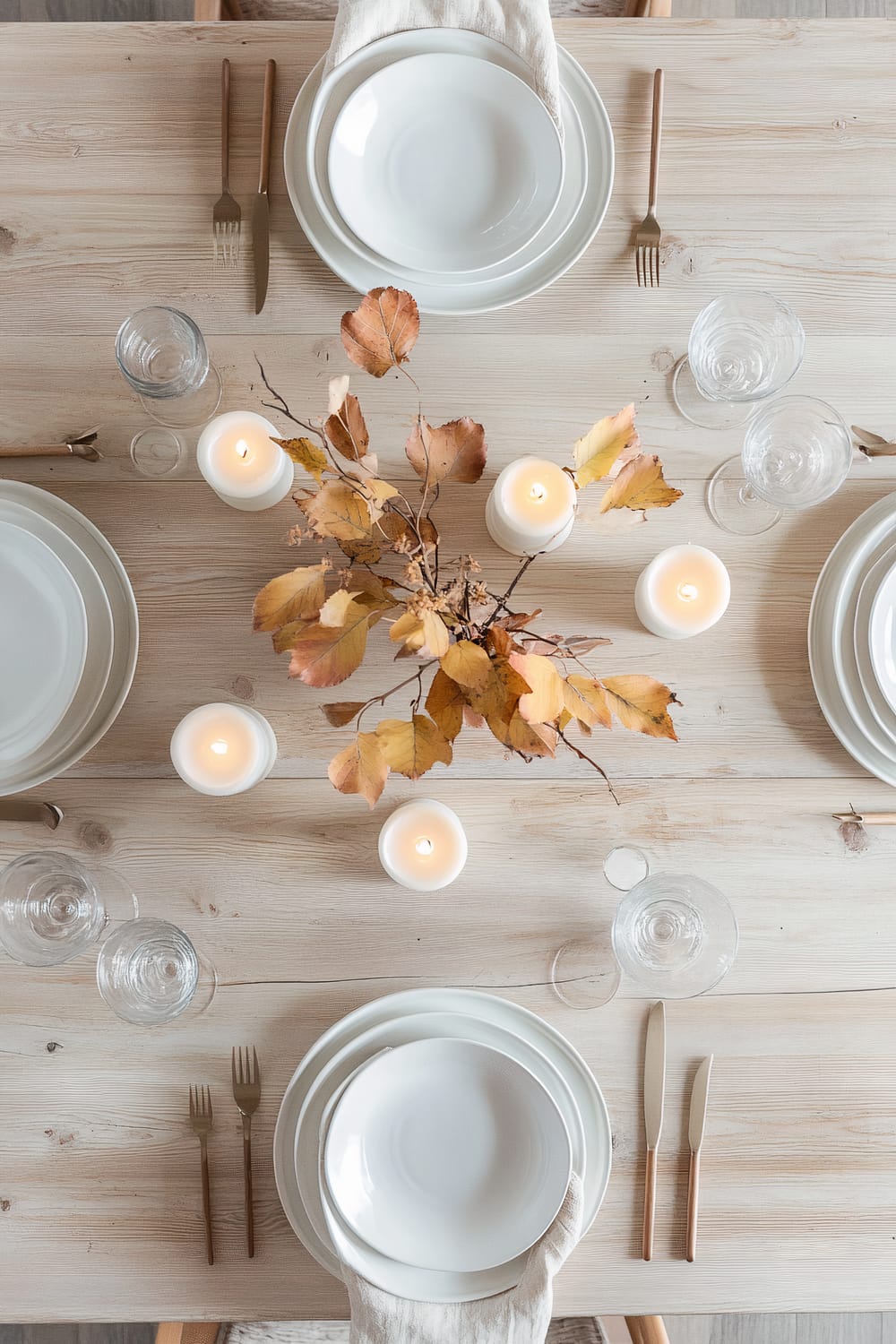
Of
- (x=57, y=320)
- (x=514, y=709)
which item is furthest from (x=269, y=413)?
(x=514, y=709)

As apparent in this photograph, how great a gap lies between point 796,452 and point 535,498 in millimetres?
312

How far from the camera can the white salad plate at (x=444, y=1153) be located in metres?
0.92

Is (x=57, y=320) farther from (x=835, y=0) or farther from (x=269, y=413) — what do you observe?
(x=835, y=0)

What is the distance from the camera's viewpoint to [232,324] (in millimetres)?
1033

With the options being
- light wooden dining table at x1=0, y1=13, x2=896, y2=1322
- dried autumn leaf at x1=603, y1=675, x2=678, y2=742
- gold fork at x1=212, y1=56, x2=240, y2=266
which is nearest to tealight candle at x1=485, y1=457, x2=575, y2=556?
light wooden dining table at x1=0, y1=13, x2=896, y2=1322

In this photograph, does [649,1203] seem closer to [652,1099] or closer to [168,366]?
[652,1099]

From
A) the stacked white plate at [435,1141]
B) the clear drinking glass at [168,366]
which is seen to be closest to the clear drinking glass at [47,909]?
the stacked white plate at [435,1141]

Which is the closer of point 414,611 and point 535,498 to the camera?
point 414,611

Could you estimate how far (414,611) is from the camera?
25.8 inches

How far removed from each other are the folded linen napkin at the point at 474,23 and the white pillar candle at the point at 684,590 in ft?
1.49

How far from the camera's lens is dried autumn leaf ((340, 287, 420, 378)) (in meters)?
0.70

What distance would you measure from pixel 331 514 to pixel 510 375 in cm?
42

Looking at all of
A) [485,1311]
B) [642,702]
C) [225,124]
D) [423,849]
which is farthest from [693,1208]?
[225,124]

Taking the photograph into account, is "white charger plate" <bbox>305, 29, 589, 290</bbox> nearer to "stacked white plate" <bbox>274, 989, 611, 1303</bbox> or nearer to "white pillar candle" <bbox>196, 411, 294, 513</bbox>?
"white pillar candle" <bbox>196, 411, 294, 513</bbox>
